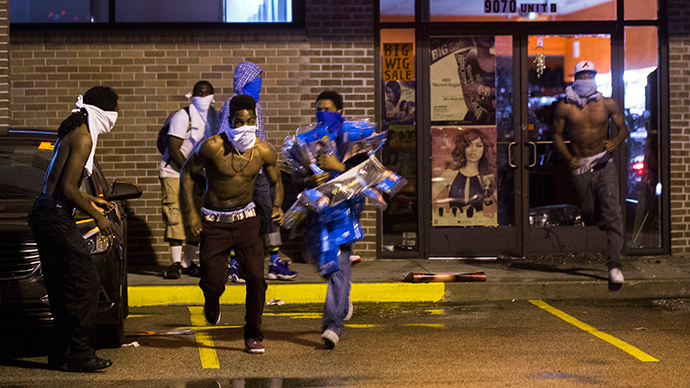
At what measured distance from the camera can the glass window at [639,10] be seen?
1075 centimetres

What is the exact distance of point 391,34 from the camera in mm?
10609

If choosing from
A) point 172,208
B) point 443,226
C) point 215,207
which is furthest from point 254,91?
point 443,226

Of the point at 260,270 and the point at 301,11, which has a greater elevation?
the point at 301,11

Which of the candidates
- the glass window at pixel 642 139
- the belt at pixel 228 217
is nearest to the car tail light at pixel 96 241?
the belt at pixel 228 217

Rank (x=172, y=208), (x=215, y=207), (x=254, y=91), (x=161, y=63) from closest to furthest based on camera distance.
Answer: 1. (x=215, y=207)
2. (x=254, y=91)
3. (x=172, y=208)
4. (x=161, y=63)

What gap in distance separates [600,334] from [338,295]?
213 centimetres

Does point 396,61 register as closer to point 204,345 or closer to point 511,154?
point 511,154

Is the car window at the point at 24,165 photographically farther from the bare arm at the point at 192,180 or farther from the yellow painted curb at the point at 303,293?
the yellow painted curb at the point at 303,293

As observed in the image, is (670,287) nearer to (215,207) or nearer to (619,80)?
(619,80)

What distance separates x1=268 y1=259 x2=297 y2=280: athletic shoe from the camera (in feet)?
29.7

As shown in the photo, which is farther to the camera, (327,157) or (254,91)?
(254,91)

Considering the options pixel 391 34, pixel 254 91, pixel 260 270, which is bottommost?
pixel 260 270

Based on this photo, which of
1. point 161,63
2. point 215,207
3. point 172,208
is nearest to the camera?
point 215,207

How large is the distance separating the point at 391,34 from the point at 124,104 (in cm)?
328
